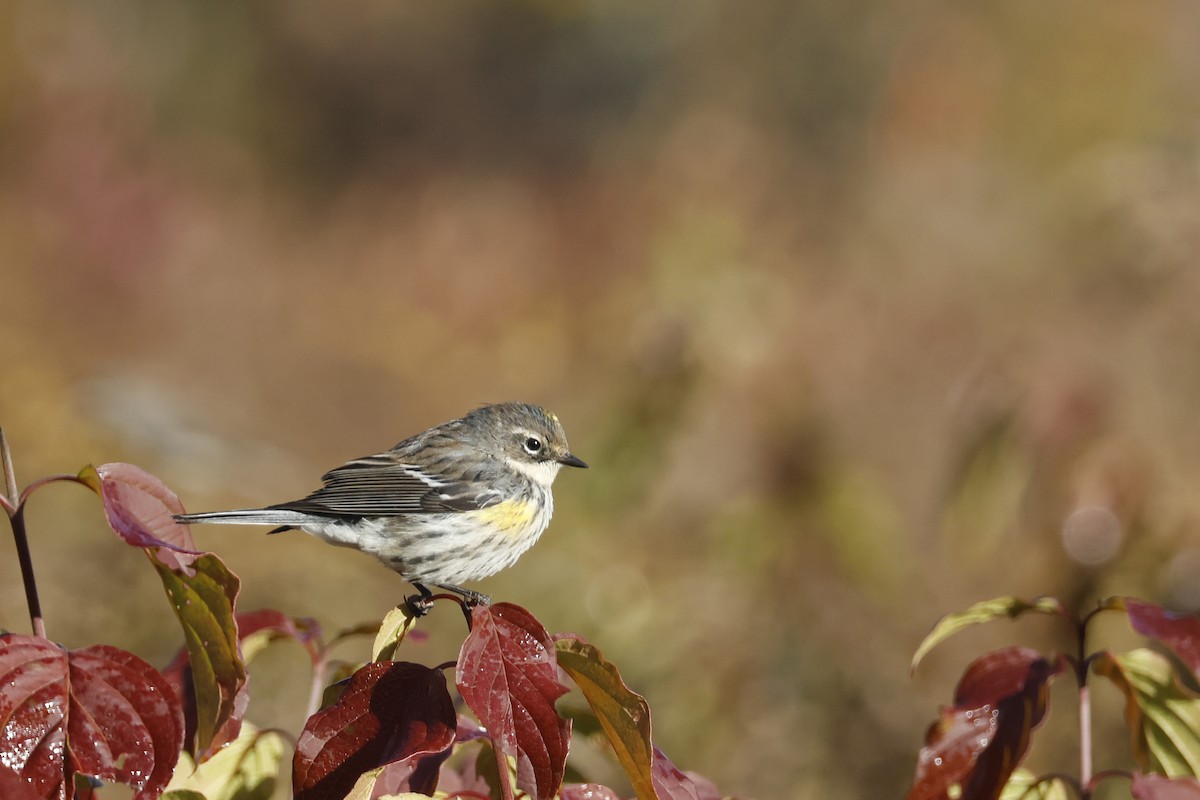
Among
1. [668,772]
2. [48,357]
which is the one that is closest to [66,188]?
[48,357]

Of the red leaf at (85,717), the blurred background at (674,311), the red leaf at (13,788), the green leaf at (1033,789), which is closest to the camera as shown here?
the red leaf at (13,788)

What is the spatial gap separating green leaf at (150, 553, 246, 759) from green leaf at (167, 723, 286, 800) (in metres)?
0.41

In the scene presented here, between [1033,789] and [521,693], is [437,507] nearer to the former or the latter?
[521,693]

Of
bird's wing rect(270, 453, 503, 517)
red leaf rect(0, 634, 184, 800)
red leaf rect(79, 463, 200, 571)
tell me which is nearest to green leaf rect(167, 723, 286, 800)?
red leaf rect(0, 634, 184, 800)

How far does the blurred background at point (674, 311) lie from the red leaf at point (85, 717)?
11.2ft

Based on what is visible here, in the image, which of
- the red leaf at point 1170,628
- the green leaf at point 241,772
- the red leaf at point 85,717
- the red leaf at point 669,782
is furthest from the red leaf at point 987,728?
the red leaf at point 85,717

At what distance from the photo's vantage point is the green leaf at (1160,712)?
2.62m

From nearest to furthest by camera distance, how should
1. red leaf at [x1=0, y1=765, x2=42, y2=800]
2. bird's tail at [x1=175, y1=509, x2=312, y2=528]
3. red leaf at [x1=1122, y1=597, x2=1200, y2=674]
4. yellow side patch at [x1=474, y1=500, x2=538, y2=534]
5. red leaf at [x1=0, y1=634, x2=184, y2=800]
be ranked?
red leaf at [x1=0, y1=765, x2=42, y2=800] → red leaf at [x1=0, y1=634, x2=184, y2=800] → red leaf at [x1=1122, y1=597, x2=1200, y2=674] → bird's tail at [x1=175, y1=509, x2=312, y2=528] → yellow side patch at [x1=474, y1=500, x2=538, y2=534]

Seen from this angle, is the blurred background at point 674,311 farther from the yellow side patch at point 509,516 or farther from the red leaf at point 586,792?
the red leaf at point 586,792

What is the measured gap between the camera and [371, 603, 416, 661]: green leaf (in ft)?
7.47

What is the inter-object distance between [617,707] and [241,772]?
1.00 meters

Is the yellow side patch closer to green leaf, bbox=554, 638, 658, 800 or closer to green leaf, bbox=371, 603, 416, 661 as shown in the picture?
green leaf, bbox=371, 603, 416, 661

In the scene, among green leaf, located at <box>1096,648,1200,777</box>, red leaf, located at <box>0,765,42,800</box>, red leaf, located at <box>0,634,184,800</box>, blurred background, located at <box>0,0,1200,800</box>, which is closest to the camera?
red leaf, located at <box>0,765,42,800</box>

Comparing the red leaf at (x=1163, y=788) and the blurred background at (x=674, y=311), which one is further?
the blurred background at (x=674, y=311)
